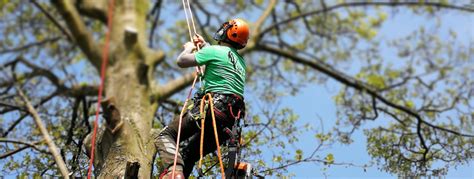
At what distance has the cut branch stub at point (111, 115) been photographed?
5262mm

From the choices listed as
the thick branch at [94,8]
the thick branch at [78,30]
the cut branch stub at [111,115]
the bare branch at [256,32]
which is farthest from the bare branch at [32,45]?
the cut branch stub at [111,115]

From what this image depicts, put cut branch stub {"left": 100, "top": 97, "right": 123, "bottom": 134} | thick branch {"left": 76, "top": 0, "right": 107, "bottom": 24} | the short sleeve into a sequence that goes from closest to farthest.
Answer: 1. the short sleeve
2. cut branch stub {"left": 100, "top": 97, "right": 123, "bottom": 134}
3. thick branch {"left": 76, "top": 0, "right": 107, "bottom": 24}

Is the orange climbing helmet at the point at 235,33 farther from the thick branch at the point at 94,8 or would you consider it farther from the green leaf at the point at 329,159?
the thick branch at the point at 94,8

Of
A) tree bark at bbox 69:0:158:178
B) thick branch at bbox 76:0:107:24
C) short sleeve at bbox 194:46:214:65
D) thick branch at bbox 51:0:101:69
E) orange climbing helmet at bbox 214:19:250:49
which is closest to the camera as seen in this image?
short sleeve at bbox 194:46:214:65

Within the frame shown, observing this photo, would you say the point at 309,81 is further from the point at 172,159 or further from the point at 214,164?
the point at 172,159

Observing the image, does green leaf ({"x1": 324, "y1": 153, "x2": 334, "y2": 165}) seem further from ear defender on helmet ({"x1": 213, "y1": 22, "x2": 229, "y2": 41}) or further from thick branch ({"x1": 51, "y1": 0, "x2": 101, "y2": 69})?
thick branch ({"x1": 51, "y1": 0, "x2": 101, "y2": 69})

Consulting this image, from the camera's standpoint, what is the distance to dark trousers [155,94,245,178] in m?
3.79

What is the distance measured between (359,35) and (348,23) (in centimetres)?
44

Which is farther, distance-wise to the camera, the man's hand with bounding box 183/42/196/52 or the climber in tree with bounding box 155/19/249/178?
the man's hand with bounding box 183/42/196/52

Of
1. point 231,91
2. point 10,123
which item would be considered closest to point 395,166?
point 231,91

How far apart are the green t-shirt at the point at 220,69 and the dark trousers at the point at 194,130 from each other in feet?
0.26

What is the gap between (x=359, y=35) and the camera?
13477mm

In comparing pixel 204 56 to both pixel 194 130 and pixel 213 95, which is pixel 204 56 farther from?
pixel 194 130

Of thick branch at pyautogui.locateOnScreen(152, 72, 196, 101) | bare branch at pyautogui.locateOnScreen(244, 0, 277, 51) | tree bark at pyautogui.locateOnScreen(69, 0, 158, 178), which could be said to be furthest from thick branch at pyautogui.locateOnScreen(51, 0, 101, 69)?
bare branch at pyautogui.locateOnScreen(244, 0, 277, 51)
